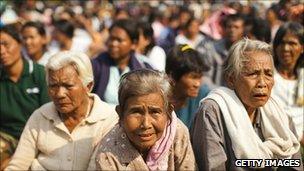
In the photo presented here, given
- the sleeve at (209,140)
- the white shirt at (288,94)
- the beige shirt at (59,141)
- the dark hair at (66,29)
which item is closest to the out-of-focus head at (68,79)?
the beige shirt at (59,141)

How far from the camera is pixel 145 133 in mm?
3059

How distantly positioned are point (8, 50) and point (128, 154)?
102 inches

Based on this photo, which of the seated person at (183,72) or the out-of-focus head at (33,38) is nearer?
the seated person at (183,72)

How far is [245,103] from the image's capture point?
342 centimetres

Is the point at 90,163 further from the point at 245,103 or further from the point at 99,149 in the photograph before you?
the point at 245,103

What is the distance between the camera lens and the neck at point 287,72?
5.15m

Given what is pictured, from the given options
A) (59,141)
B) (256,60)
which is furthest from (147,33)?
(256,60)

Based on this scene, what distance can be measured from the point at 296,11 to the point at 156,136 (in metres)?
5.27

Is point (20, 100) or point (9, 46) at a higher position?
point (9, 46)

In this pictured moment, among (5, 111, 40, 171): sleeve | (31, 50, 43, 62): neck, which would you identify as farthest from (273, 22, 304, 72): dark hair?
(31, 50, 43, 62): neck

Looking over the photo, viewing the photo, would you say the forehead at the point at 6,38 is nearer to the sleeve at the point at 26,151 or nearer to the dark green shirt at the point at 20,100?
the dark green shirt at the point at 20,100

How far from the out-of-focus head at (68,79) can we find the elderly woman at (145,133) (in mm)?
615

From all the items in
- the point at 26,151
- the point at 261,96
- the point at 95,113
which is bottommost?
the point at 26,151

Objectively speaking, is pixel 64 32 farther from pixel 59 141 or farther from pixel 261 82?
pixel 261 82
